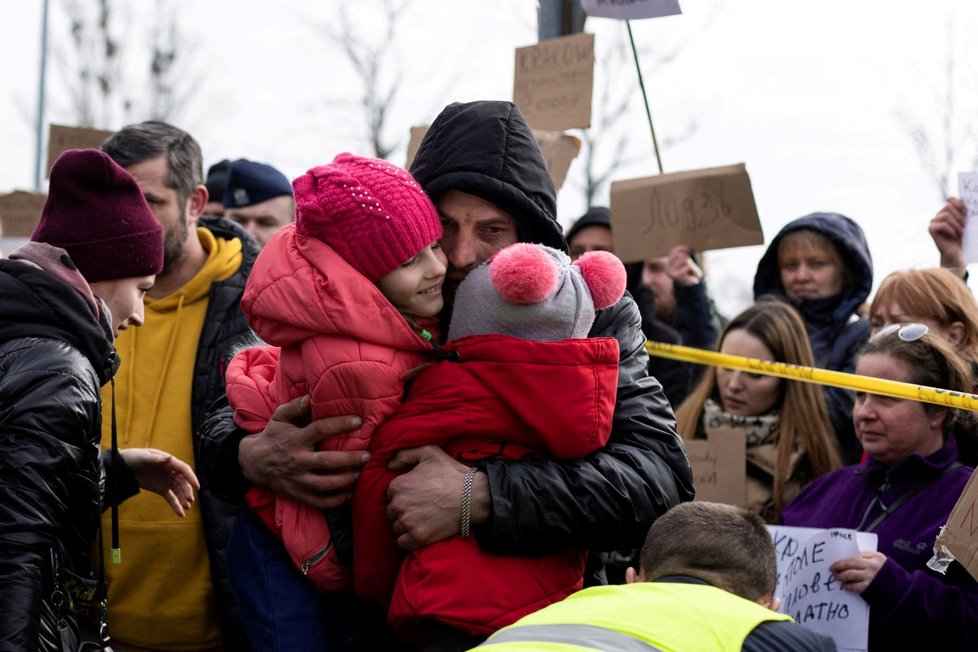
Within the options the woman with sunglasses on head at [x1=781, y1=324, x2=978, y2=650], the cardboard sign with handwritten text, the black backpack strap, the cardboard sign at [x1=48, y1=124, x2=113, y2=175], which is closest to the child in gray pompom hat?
the cardboard sign with handwritten text

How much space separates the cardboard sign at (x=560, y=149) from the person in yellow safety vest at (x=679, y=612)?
2.75 meters

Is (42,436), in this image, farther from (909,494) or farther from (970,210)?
(970,210)

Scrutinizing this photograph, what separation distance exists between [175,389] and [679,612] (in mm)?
2628

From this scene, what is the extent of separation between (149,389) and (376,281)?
179 centimetres

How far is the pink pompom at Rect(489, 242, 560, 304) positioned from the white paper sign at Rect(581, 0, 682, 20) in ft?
8.26

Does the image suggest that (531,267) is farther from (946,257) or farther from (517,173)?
(946,257)

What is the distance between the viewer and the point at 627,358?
9.41 feet

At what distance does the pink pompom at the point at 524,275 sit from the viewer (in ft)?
8.44

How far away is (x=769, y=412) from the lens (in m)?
4.62

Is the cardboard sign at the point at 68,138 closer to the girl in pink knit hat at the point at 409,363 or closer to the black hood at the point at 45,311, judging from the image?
the black hood at the point at 45,311

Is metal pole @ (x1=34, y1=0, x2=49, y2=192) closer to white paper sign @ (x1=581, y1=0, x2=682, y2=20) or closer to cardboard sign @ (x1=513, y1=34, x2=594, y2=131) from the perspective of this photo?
cardboard sign @ (x1=513, y1=34, x2=594, y2=131)

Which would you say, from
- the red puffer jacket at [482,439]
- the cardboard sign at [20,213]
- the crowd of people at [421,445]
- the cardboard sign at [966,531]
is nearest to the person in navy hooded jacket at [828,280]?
the crowd of people at [421,445]

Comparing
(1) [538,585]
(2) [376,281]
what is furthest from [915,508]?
(2) [376,281]

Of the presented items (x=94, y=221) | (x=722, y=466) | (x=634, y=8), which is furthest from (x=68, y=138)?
(x=722, y=466)
